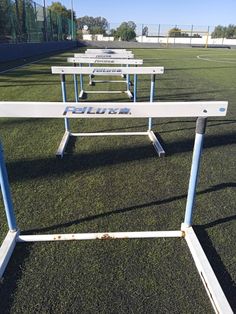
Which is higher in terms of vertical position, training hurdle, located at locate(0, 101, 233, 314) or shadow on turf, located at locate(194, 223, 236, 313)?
training hurdle, located at locate(0, 101, 233, 314)

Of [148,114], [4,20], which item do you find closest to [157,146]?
[148,114]

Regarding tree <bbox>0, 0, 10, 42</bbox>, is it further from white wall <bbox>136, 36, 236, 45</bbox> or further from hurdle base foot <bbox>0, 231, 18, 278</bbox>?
white wall <bbox>136, 36, 236, 45</bbox>

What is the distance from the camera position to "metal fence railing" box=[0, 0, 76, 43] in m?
18.2

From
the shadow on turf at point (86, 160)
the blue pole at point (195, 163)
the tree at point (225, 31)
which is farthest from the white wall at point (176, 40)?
the blue pole at point (195, 163)

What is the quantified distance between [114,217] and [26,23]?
73.3 feet

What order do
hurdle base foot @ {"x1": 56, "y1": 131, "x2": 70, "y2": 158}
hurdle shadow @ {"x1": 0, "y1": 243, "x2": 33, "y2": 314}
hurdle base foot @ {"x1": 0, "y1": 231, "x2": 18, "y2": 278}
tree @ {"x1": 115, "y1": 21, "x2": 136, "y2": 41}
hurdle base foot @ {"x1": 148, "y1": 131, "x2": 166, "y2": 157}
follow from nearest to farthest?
1. hurdle shadow @ {"x1": 0, "y1": 243, "x2": 33, "y2": 314}
2. hurdle base foot @ {"x1": 0, "y1": 231, "x2": 18, "y2": 278}
3. hurdle base foot @ {"x1": 56, "y1": 131, "x2": 70, "y2": 158}
4. hurdle base foot @ {"x1": 148, "y1": 131, "x2": 166, "y2": 157}
5. tree @ {"x1": 115, "y1": 21, "x2": 136, "y2": 41}

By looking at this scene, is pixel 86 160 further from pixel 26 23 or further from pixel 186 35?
pixel 186 35

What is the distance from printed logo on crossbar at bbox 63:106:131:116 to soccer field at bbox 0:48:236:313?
1148 mm

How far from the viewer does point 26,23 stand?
21750 mm

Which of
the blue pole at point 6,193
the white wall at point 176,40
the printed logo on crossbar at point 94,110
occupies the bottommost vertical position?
the white wall at point 176,40

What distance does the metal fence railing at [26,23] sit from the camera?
18.2 m

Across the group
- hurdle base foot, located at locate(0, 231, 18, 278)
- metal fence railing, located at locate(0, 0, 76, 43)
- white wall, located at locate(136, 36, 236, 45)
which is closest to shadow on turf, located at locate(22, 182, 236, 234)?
hurdle base foot, located at locate(0, 231, 18, 278)

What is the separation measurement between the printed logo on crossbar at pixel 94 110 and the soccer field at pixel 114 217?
3.77 ft

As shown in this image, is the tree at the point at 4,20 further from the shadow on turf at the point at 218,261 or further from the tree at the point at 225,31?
the tree at the point at 225,31
